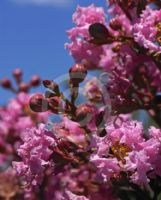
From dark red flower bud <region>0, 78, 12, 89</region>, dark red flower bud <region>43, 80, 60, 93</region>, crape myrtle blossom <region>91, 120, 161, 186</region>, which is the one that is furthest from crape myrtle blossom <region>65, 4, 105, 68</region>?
dark red flower bud <region>0, 78, 12, 89</region>

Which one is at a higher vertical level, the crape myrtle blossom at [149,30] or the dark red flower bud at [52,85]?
the crape myrtle blossom at [149,30]

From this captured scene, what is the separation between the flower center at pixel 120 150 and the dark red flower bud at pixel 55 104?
0.17 meters

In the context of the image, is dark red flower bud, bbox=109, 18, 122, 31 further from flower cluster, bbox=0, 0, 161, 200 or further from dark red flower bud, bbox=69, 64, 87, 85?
dark red flower bud, bbox=69, 64, 87, 85

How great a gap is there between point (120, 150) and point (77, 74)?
216mm

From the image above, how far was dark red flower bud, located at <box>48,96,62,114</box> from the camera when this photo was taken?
4.26 ft

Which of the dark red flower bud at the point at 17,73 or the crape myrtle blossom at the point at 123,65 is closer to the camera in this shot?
the crape myrtle blossom at the point at 123,65

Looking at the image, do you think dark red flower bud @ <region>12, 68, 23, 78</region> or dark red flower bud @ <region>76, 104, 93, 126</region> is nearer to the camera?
dark red flower bud @ <region>76, 104, 93, 126</region>

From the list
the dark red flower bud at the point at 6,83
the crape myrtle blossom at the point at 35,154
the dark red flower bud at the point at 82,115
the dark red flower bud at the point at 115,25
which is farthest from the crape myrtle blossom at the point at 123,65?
the dark red flower bud at the point at 6,83

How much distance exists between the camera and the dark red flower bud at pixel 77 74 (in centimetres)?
130

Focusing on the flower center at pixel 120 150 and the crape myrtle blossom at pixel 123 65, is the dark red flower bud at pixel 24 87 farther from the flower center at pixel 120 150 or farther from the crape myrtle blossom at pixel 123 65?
the flower center at pixel 120 150

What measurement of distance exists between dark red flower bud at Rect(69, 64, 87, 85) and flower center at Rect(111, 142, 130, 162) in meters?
0.18

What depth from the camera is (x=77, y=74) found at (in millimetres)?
1302

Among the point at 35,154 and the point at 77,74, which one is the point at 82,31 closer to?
the point at 77,74

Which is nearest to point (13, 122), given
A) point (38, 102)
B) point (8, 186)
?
point (8, 186)
